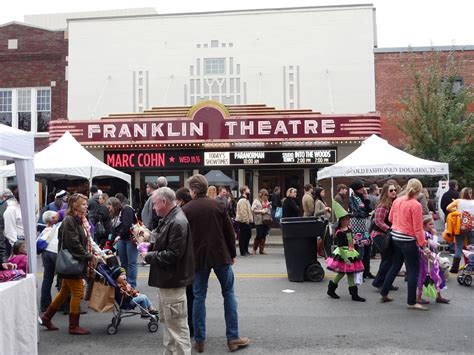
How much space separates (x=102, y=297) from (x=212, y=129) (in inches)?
550

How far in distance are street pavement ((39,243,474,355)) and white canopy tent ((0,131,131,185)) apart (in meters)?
5.44

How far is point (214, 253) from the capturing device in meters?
5.71

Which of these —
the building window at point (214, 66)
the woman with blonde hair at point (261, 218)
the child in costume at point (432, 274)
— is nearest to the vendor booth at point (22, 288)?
the child in costume at point (432, 274)

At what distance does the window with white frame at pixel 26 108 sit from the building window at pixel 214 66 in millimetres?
7131

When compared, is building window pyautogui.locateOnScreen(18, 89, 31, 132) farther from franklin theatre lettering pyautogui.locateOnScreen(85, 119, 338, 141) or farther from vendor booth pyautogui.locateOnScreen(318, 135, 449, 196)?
vendor booth pyautogui.locateOnScreen(318, 135, 449, 196)

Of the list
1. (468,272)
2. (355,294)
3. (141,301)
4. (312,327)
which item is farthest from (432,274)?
(141,301)

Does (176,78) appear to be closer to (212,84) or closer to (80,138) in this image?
(212,84)

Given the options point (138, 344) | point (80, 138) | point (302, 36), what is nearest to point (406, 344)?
point (138, 344)

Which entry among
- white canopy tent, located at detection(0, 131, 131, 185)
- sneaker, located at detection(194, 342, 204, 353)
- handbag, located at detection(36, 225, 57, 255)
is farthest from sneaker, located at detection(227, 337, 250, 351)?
white canopy tent, located at detection(0, 131, 131, 185)

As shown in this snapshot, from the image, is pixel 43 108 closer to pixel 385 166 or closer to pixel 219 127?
pixel 219 127

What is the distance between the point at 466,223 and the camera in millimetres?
10383

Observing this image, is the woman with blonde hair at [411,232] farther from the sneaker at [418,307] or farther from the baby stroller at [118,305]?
the baby stroller at [118,305]

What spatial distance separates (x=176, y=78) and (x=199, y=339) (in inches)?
718

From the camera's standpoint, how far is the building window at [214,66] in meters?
22.8
